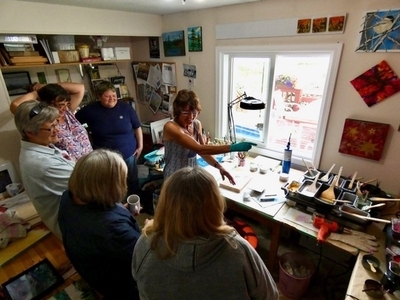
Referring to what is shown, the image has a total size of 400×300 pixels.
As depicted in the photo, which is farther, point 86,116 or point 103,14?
point 103,14

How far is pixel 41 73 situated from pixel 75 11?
794 millimetres

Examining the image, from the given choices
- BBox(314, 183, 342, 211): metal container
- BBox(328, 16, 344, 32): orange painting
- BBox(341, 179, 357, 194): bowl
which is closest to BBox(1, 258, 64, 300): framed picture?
BBox(314, 183, 342, 211): metal container

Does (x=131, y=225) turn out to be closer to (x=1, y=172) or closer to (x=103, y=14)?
(x=1, y=172)

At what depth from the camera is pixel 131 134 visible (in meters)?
2.42

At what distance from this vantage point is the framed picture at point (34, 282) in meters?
1.12

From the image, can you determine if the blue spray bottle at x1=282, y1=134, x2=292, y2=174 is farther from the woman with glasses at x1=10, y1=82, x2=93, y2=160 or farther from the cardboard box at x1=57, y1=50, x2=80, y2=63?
the cardboard box at x1=57, y1=50, x2=80, y2=63

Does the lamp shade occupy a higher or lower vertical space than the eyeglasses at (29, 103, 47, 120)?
lower

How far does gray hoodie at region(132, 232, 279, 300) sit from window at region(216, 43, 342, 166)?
5.51ft

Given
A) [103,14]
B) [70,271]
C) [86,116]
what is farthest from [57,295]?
[103,14]

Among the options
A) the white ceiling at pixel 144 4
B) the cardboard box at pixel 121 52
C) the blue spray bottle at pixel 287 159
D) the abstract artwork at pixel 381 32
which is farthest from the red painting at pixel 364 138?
the cardboard box at pixel 121 52

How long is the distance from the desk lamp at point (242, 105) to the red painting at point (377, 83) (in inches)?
29.0

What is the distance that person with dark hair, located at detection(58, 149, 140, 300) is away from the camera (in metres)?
0.91

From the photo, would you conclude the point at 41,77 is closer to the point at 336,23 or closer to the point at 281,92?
the point at 281,92

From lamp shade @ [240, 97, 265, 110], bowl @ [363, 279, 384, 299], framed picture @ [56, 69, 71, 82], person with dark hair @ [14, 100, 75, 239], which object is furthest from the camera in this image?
framed picture @ [56, 69, 71, 82]
